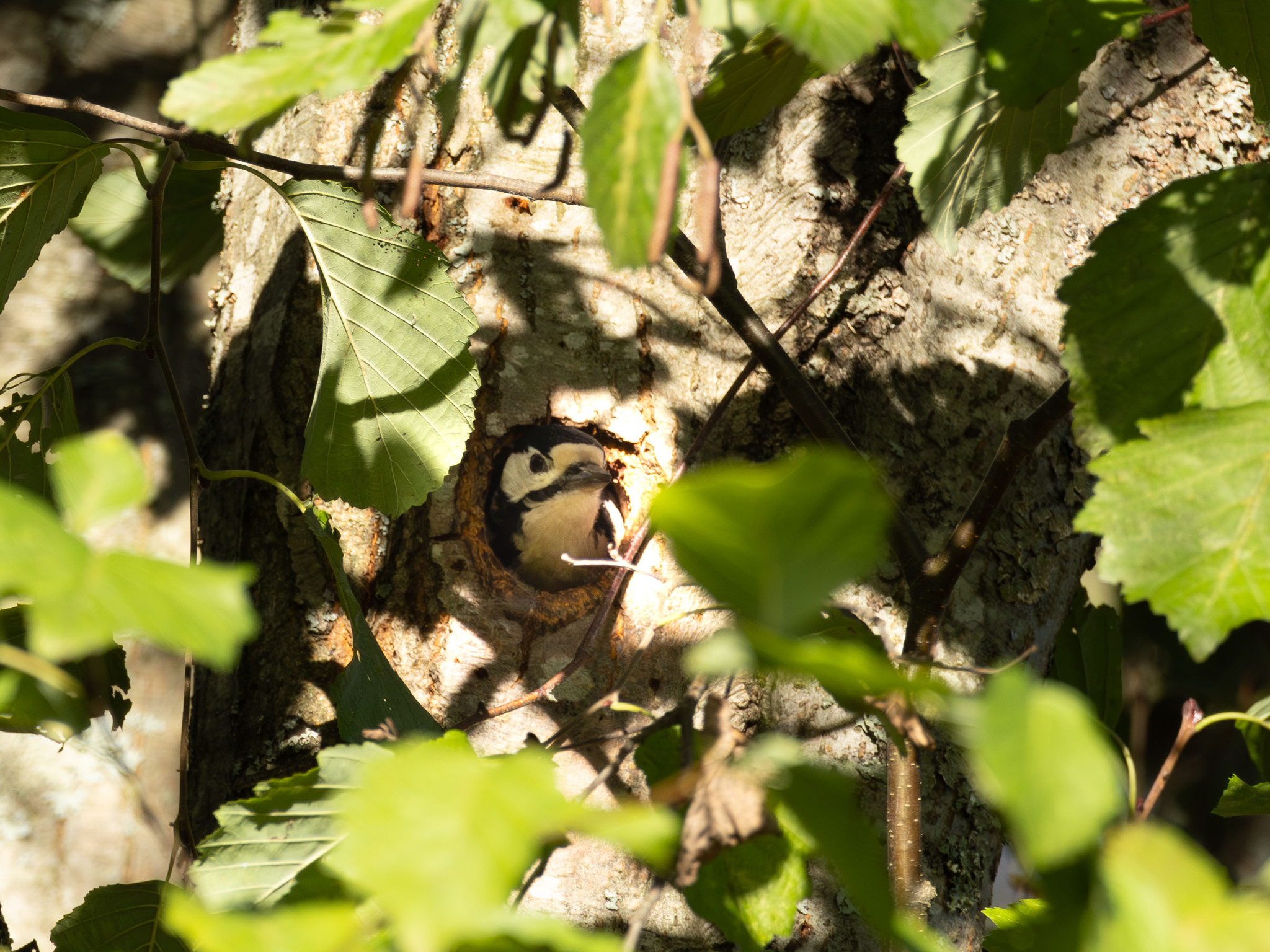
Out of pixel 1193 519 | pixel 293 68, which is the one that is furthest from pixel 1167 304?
pixel 293 68

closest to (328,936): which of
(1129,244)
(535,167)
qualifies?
(1129,244)

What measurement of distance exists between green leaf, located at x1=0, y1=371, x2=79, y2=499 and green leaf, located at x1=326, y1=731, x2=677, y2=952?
33.0 inches

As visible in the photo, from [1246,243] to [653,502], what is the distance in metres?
0.55

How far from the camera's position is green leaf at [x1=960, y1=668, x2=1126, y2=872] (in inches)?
11.1

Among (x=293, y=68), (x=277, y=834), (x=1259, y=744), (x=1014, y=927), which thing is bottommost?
(x=1259, y=744)

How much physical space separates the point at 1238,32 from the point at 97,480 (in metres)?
1.01

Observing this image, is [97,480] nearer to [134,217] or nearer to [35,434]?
[35,434]

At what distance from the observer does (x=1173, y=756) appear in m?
0.62

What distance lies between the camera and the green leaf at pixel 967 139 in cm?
90

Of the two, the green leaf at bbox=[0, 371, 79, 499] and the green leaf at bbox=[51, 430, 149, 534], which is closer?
the green leaf at bbox=[51, 430, 149, 534]

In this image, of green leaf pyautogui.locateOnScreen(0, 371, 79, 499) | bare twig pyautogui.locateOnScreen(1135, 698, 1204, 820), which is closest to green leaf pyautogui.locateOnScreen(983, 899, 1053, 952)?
bare twig pyautogui.locateOnScreen(1135, 698, 1204, 820)

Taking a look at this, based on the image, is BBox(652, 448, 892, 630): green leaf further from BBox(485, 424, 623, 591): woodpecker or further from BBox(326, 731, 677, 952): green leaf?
BBox(485, 424, 623, 591): woodpecker

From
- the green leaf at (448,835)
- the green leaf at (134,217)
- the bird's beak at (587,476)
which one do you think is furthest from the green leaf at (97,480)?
the green leaf at (134,217)

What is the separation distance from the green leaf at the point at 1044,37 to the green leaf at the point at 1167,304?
0.41 feet
